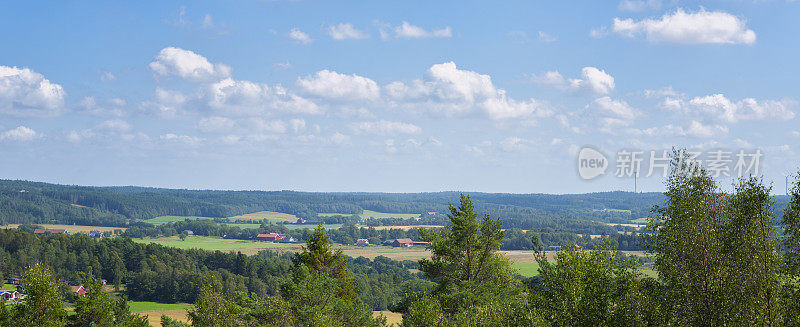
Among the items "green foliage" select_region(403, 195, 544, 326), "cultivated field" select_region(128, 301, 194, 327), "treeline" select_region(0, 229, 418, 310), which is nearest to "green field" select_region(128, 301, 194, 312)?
"cultivated field" select_region(128, 301, 194, 327)

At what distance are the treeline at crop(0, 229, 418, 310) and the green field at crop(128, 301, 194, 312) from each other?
4.46 m

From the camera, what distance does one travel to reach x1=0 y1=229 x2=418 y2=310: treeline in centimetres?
12850

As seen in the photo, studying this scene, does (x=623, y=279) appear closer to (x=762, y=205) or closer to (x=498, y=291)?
(x=762, y=205)

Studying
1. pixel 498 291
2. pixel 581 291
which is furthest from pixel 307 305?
pixel 581 291

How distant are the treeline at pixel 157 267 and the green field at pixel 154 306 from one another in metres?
4.46

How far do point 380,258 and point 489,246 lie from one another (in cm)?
14707

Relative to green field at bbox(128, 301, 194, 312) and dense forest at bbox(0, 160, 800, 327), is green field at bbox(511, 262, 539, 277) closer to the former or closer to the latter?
green field at bbox(128, 301, 194, 312)

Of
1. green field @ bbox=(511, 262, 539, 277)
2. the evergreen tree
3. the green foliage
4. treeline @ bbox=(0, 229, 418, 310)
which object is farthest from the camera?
green field @ bbox=(511, 262, 539, 277)

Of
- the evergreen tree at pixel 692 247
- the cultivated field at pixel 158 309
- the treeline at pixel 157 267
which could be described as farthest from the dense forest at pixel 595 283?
the treeline at pixel 157 267

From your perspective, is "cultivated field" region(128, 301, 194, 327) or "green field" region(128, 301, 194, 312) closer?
"cultivated field" region(128, 301, 194, 327)

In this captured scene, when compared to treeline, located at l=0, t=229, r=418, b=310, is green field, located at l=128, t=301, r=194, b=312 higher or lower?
lower

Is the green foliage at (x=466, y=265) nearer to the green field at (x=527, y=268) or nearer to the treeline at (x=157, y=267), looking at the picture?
the treeline at (x=157, y=267)

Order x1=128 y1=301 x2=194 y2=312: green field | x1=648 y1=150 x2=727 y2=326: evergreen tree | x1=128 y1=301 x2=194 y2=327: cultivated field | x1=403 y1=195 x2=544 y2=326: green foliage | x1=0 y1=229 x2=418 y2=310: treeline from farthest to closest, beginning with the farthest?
x1=0 y1=229 x2=418 y2=310: treeline < x1=128 y1=301 x2=194 y2=312: green field < x1=128 y1=301 x2=194 y2=327: cultivated field < x1=403 y1=195 x2=544 y2=326: green foliage < x1=648 y1=150 x2=727 y2=326: evergreen tree

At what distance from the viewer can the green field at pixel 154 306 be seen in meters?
112
